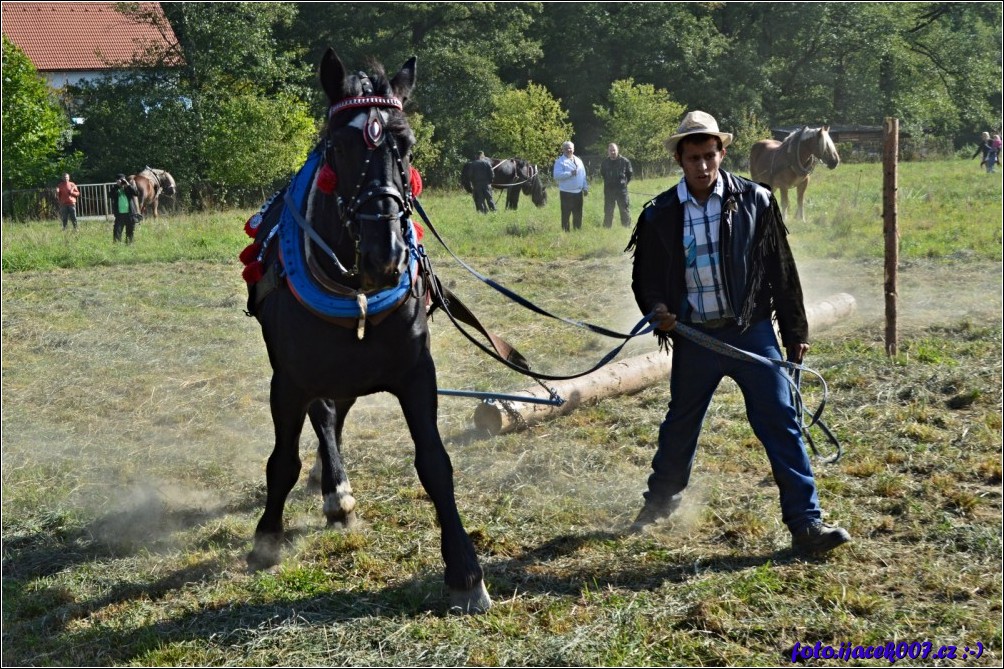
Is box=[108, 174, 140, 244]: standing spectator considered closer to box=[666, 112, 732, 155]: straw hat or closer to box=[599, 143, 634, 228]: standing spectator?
box=[599, 143, 634, 228]: standing spectator

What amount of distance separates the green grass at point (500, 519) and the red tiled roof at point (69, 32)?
37978mm

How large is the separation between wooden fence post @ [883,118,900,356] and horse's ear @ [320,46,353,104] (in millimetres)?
5703

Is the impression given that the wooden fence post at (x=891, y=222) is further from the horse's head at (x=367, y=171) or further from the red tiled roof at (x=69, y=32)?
the red tiled roof at (x=69, y=32)

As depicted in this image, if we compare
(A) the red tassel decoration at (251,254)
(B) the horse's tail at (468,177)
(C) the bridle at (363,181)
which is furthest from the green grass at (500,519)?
(B) the horse's tail at (468,177)

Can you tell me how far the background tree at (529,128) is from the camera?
38.8m

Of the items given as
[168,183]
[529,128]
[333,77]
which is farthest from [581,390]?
[529,128]

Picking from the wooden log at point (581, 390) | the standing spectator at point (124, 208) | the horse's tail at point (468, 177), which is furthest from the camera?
the horse's tail at point (468, 177)

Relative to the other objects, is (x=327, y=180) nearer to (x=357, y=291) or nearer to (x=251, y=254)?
(x=357, y=291)

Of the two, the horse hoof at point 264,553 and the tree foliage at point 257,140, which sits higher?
the tree foliage at point 257,140

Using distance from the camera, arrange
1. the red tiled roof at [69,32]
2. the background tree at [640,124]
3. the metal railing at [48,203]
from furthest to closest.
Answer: the red tiled roof at [69,32]
the background tree at [640,124]
the metal railing at [48,203]

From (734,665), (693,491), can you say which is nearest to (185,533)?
(693,491)

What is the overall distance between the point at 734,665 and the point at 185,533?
3083 millimetres

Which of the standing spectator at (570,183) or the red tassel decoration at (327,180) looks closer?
the red tassel decoration at (327,180)

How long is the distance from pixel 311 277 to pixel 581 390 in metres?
3.56
